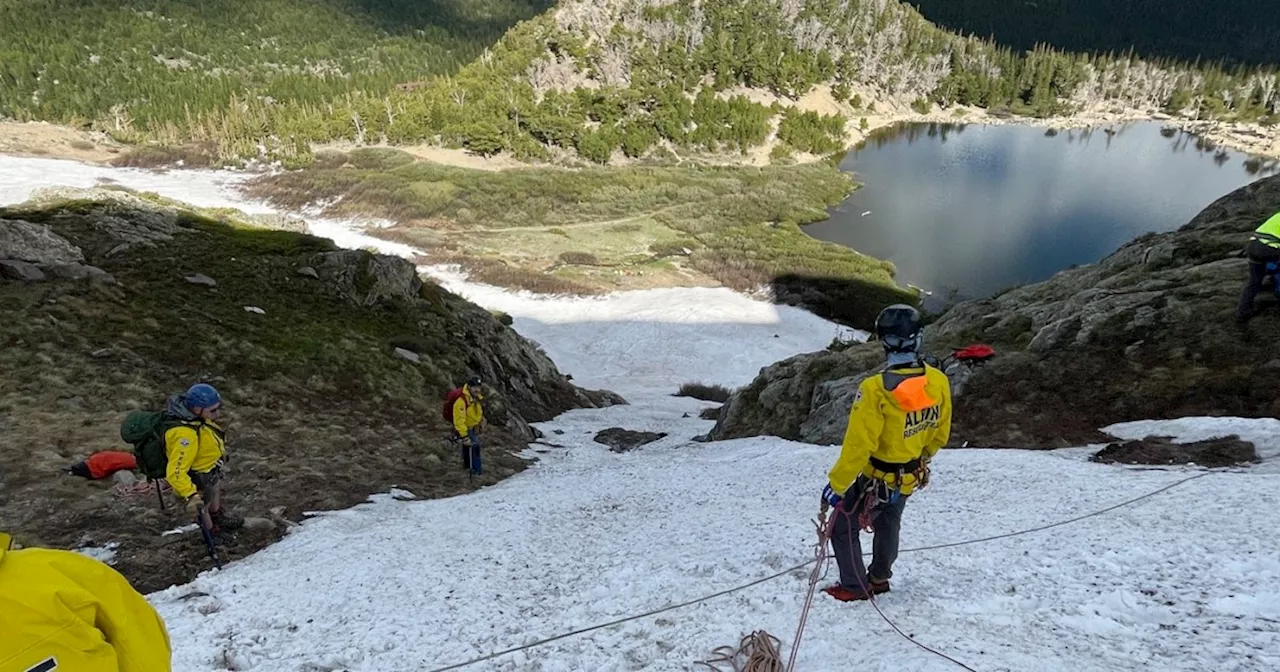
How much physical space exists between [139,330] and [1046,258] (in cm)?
11833

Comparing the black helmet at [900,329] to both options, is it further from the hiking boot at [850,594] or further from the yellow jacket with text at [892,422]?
the hiking boot at [850,594]

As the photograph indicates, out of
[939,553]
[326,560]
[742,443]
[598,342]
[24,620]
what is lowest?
[598,342]

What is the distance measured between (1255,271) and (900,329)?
17040 mm

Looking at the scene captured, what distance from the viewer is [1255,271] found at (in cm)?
1816

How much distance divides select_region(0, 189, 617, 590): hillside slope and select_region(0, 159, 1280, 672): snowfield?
2435mm

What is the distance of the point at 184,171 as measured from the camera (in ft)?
509

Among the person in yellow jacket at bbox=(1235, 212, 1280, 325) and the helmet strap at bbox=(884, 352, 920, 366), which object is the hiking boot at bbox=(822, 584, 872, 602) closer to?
the helmet strap at bbox=(884, 352, 920, 366)

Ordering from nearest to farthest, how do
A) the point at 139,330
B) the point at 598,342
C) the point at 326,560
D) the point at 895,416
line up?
the point at 895,416 → the point at 326,560 → the point at 139,330 → the point at 598,342

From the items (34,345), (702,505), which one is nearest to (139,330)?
(34,345)

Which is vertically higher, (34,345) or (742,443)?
(34,345)

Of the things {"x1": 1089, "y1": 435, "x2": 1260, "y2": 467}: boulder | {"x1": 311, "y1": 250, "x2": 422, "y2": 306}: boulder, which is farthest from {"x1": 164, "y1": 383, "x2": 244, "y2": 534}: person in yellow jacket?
{"x1": 311, "y1": 250, "x2": 422, "y2": 306}: boulder

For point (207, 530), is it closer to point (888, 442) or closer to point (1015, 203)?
point (888, 442)

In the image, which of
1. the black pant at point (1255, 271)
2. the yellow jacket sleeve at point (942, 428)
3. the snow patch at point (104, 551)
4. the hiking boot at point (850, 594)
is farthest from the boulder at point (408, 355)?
the black pant at point (1255, 271)

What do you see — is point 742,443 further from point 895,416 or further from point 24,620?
point 24,620
